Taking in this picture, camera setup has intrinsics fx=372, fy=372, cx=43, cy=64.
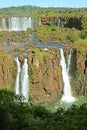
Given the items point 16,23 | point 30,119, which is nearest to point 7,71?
point 30,119

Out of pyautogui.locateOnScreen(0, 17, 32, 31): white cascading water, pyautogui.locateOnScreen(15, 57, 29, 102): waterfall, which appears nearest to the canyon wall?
pyautogui.locateOnScreen(15, 57, 29, 102): waterfall

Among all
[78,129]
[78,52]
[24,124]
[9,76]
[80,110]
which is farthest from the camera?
[78,52]

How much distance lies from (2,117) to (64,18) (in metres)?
52.7

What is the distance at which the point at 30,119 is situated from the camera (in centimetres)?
775

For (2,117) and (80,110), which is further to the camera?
(80,110)

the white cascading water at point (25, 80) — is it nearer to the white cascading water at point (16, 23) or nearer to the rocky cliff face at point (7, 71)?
the rocky cliff face at point (7, 71)

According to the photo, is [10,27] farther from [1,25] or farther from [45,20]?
[45,20]

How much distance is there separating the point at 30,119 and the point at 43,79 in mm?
20658

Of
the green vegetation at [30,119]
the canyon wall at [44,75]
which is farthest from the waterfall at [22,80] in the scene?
the green vegetation at [30,119]

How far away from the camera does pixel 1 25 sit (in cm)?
6103

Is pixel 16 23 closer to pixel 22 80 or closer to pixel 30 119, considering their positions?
pixel 22 80

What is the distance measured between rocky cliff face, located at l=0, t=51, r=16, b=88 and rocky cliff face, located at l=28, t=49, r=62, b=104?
1405 mm

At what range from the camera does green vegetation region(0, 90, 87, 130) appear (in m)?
7.05

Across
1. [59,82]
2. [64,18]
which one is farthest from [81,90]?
[64,18]
